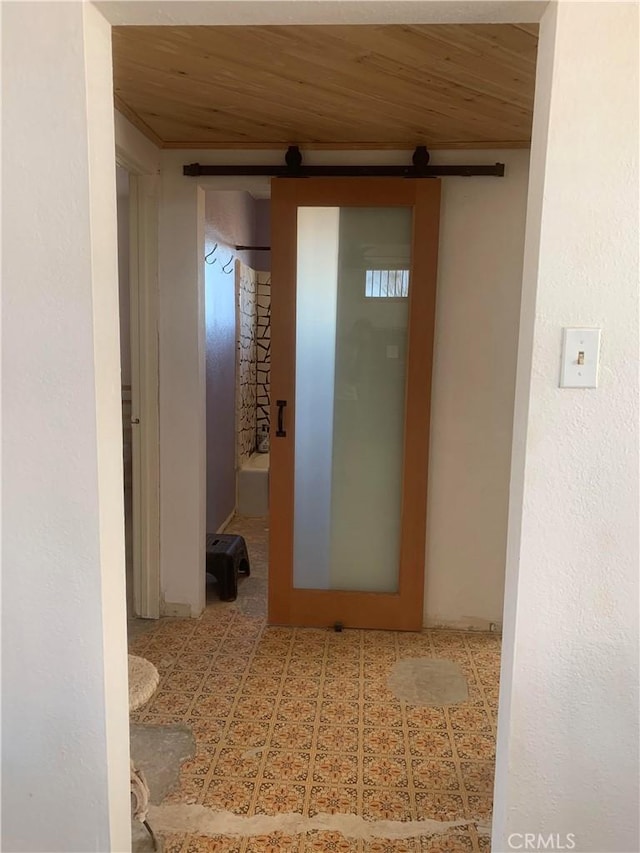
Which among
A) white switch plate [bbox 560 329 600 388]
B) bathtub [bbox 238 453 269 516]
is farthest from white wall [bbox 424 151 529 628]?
bathtub [bbox 238 453 269 516]

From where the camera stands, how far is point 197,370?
2.88 metres

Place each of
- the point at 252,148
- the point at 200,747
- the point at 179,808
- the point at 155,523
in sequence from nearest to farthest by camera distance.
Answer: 1. the point at 179,808
2. the point at 200,747
3. the point at 252,148
4. the point at 155,523

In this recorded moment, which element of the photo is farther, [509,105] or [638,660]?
[509,105]

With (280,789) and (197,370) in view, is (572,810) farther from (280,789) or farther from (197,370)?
(197,370)

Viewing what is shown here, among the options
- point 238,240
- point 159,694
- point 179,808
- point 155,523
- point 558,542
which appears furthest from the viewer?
point 238,240

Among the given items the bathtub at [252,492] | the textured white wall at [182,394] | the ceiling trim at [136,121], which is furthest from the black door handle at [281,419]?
the bathtub at [252,492]

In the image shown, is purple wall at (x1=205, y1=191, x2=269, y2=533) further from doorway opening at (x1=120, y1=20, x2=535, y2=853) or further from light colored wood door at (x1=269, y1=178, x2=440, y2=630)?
light colored wood door at (x1=269, y1=178, x2=440, y2=630)

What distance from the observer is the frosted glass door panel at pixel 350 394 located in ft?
9.04

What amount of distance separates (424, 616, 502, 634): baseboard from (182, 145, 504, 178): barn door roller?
2.01 metres

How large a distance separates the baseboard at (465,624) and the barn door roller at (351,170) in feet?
6.59

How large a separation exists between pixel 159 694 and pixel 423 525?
1310 millimetres

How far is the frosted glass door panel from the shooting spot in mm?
2754

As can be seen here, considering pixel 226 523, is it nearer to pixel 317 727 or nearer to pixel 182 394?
pixel 182 394

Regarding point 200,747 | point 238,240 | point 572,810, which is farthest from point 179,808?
point 238,240
